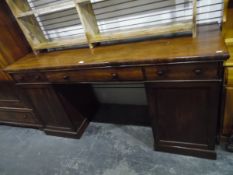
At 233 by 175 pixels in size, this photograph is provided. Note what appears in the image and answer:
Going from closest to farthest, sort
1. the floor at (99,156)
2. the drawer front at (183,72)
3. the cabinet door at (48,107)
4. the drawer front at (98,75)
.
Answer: the drawer front at (183,72) → the drawer front at (98,75) → the floor at (99,156) → the cabinet door at (48,107)

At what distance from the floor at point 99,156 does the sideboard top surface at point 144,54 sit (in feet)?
3.13

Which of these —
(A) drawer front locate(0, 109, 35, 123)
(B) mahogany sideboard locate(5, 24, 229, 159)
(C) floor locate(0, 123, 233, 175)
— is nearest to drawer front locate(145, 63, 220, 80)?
(B) mahogany sideboard locate(5, 24, 229, 159)

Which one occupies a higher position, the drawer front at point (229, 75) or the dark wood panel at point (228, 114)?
the drawer front at point (229, 75)

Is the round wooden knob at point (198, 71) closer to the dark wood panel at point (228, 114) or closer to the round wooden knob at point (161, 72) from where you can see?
the round wooden knob at point (161, 72)

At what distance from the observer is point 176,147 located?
1605mm

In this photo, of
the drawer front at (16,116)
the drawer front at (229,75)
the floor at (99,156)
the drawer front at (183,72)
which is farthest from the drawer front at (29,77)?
the drawer front at (229,75)

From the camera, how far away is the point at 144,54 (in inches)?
51.2

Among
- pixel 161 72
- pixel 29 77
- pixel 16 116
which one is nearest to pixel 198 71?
pixel 161 72

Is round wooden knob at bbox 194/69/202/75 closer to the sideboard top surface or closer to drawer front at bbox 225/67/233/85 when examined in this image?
the sideboard top surface

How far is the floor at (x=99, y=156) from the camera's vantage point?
1.54 m

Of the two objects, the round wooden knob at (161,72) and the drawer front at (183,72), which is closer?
the drawer front at (183,72)

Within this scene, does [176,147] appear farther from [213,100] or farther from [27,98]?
[27,98]

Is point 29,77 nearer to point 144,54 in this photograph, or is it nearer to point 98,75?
point 98,75

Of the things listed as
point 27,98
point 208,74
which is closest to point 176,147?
point 208,74
